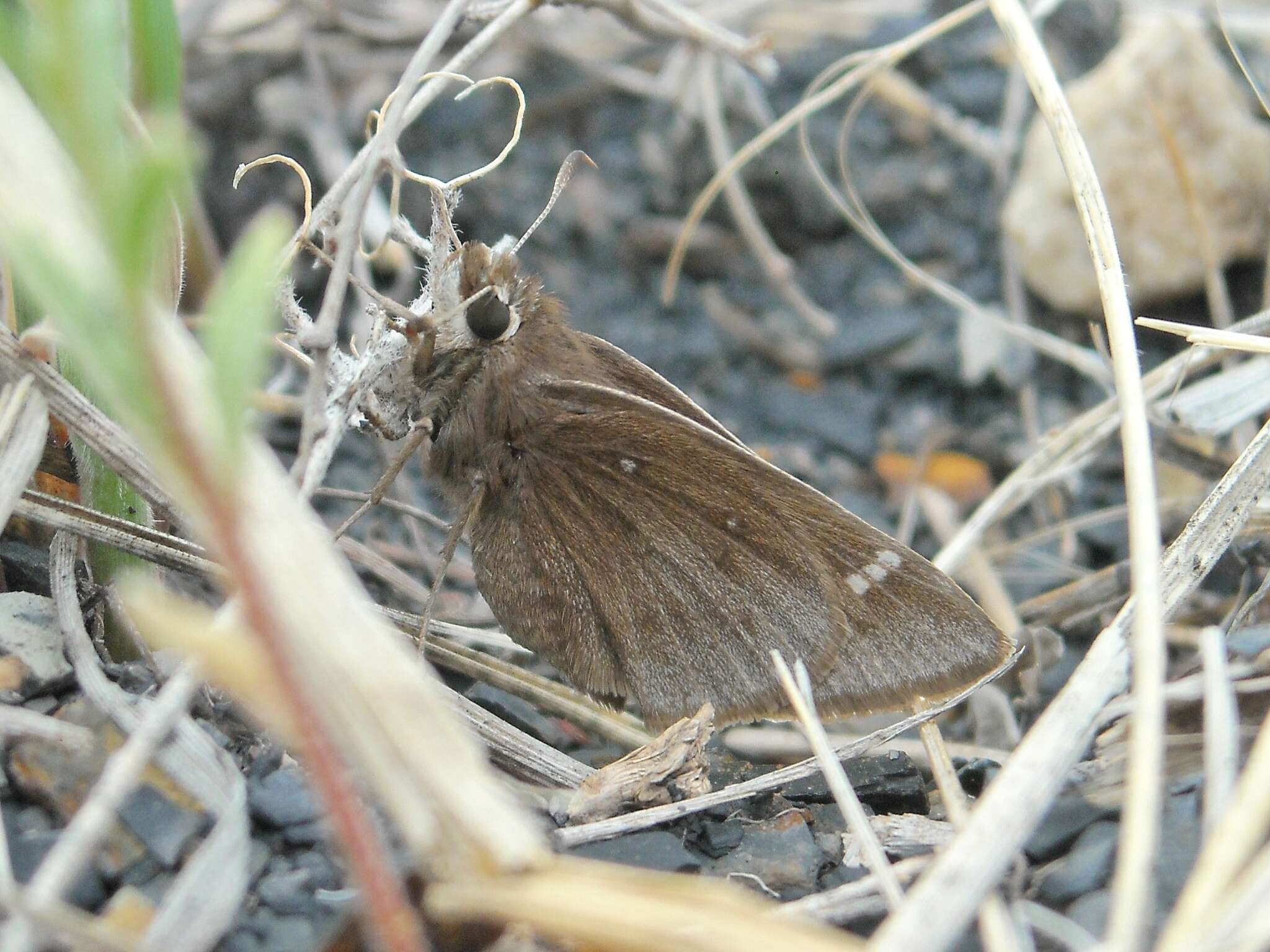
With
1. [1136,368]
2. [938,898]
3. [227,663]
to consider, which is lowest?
[938,898]

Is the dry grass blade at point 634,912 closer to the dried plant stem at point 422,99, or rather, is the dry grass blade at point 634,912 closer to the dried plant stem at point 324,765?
the dried plant stem at point 324,765

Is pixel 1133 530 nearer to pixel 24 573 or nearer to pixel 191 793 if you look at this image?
pixel 191 793

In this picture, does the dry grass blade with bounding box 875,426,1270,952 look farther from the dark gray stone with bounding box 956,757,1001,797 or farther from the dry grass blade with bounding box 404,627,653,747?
the dry grass blade with bounding box 404,627,653,747

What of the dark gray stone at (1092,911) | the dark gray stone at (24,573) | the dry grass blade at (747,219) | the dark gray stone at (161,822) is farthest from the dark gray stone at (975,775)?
the dry grass blade at (747,219)

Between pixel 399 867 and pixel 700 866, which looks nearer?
pixel 399 867

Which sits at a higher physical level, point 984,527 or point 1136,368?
point 1136,368

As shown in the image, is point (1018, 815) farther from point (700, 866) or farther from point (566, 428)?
point (566, 428)

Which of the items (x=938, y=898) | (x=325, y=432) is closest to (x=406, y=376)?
(x=325, y=432)

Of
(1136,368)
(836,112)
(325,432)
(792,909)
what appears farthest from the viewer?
(836,112)
